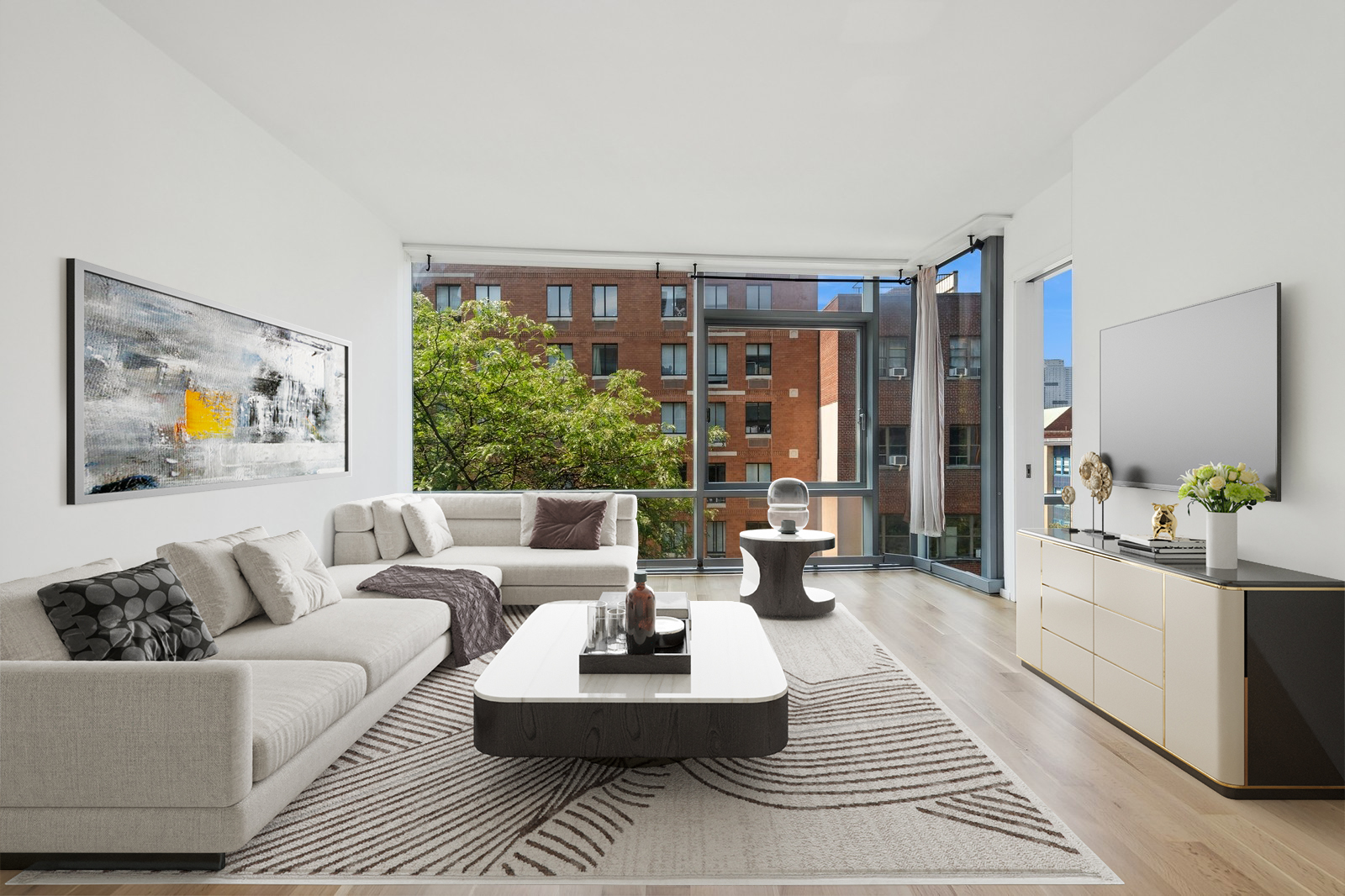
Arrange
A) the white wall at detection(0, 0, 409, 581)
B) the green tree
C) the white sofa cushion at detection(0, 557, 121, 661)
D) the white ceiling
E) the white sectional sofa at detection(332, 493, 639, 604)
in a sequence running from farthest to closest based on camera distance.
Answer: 1. the green tree
2. the white sectional sofa at detection(332, 493, 639, 604)
3. the white ceiling
4. the white wall at detection(0, 0, 409, 581)
5. the white sofa cushion at detection(0, 557, 121, 661)

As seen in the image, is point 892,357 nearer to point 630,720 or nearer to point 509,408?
point 509,408

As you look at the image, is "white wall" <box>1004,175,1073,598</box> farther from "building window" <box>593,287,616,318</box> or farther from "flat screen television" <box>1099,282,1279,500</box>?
"building window" <box>593,287,616,318</box>

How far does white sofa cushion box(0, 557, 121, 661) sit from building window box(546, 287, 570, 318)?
461cm

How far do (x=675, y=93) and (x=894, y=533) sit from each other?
4560 mm

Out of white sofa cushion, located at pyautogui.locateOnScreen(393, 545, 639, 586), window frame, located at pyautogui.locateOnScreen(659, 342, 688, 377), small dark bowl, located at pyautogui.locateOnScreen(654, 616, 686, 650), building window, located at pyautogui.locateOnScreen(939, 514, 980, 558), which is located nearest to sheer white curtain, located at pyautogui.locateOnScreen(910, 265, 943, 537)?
building window, located at pyautogui.locateOnScreen(939, 514, 980, 558)

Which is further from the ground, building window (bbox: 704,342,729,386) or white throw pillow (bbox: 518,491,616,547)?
building window (bbox: 704,342,729,386)

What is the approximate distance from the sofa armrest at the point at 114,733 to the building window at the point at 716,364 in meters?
5.02

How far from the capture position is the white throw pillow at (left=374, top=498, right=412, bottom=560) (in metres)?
4.71

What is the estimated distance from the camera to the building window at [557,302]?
6418 millimetres

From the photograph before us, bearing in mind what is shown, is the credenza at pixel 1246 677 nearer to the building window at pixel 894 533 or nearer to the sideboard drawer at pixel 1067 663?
the sideboard drawer at pixel 1067 663

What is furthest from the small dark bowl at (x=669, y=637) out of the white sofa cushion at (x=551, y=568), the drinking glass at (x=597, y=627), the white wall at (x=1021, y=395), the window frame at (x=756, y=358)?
the window frame at (x=756, y=358)

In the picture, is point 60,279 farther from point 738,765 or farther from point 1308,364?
point 1308,364

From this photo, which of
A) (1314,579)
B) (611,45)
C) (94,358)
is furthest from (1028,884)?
(94,358)

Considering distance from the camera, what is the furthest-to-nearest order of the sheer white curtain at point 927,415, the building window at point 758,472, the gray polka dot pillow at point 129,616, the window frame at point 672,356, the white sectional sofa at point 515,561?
the building window at point 758,472
the window frame at point 672,356
the sheer white curtain at point 927,415
the white sectional sofa at point 515,561
the gray polka dot pillow at point 129,616
